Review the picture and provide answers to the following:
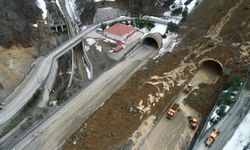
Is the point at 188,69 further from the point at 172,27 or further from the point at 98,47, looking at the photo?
the point at 98,47

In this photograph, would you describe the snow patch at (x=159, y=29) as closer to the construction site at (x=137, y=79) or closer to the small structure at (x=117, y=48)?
the construction site at (x=137, y=79)

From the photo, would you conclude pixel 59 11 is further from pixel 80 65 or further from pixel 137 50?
pixel 137 50

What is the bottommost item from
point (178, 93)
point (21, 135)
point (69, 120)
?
point (21, 135)

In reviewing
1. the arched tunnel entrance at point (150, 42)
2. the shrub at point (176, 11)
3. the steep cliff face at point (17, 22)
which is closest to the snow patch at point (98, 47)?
the arched tunnel entrance at point (150, 42)

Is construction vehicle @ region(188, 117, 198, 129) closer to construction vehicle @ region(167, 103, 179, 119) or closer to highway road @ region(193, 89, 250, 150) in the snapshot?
construction vehicle @ region(167, 103, 179, 119)

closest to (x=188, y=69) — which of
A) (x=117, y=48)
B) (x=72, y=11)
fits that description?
(x=117, y=48)

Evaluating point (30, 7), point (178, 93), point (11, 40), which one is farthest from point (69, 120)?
point (30, 7)
